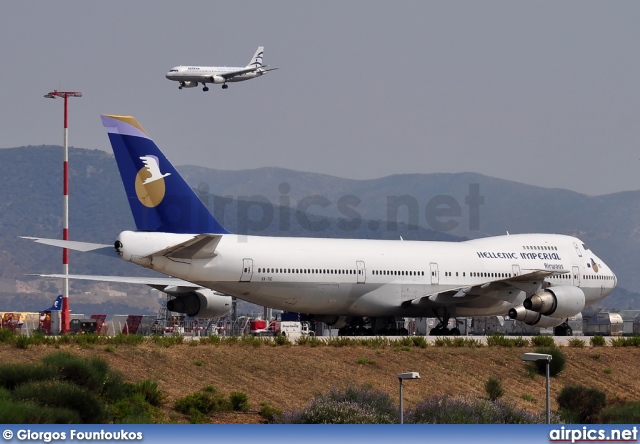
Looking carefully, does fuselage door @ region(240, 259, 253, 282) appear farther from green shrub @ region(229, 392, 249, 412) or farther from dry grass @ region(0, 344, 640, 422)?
green shrub @ region(229, 392, 249, 412)

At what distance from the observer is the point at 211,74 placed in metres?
108

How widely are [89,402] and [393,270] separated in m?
24.7

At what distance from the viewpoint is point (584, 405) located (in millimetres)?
31531

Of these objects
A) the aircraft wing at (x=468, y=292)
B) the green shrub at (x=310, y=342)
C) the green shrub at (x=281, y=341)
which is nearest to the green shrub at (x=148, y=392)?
the green shrub at (x=281, y=341)

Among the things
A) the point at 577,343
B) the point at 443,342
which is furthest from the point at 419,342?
the point at 577,343

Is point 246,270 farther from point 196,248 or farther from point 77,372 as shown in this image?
point 77,372

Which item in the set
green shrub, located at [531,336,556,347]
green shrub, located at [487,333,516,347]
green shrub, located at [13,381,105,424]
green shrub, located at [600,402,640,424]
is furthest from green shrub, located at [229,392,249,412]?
green shrub, located at [531,336,556,347]

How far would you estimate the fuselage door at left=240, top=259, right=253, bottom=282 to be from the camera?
1674 inches

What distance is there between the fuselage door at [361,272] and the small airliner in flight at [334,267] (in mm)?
46

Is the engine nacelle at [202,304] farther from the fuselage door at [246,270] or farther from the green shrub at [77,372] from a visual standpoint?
the green shrub at [77,372]

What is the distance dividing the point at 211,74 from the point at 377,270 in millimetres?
64109

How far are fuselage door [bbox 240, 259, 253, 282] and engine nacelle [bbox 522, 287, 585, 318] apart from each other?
36.2 ft

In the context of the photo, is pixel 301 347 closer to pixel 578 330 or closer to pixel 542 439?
pixel 542 439

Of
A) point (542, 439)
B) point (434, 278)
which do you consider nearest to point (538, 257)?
point (434, 278)
